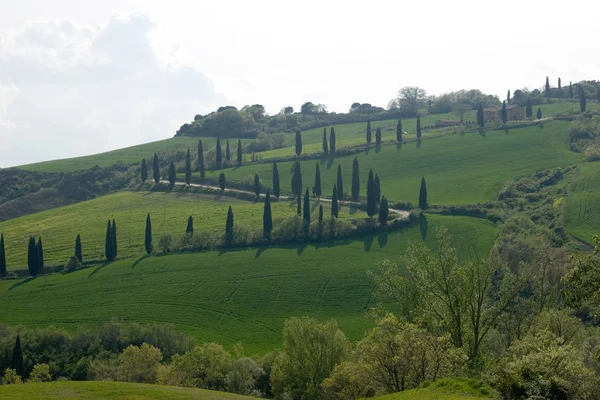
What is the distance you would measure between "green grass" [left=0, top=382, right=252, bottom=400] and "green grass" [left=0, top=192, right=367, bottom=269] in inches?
3586

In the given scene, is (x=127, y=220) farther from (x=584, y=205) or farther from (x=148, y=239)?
(x=584, y=205)

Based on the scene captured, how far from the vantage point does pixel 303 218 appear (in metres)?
135

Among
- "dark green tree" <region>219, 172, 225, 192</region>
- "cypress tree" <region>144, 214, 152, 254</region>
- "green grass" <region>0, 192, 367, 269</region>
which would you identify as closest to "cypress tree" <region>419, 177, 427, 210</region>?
Result: "green grass" <region>0, 192, 367, 269</region>

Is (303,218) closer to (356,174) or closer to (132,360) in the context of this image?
(356,174)

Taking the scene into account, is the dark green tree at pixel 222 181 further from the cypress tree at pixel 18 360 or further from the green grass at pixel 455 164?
the cypress tree at pixel 18 360

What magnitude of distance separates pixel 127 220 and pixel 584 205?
302ft

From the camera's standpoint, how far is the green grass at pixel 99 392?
128 feet

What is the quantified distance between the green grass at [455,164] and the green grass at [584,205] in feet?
52.5

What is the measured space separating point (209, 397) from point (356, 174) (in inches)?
4597

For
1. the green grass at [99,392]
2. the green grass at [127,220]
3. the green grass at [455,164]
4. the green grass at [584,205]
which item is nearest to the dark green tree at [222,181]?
the green grass at [127,220]

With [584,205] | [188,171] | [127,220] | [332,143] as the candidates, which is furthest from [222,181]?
[584,205]

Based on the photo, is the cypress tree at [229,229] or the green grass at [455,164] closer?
the cypress tree at [229,229]

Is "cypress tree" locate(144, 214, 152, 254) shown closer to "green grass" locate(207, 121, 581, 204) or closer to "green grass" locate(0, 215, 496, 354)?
"green grass" locate(0, 215, 496, 354)

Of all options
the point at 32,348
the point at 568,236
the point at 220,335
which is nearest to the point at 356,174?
the point at 568,236
